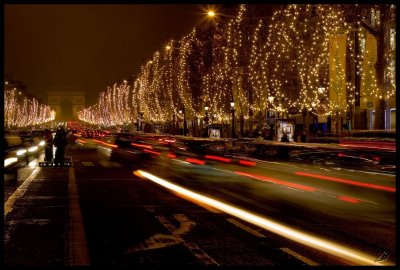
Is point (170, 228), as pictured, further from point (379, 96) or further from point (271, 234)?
point (379, 96)

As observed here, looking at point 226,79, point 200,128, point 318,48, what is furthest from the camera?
point 200,128

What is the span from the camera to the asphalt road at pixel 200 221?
30.8ft

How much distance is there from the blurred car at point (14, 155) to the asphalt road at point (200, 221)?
6278 mm

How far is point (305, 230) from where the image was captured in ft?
38.6

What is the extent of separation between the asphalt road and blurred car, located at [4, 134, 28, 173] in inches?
247

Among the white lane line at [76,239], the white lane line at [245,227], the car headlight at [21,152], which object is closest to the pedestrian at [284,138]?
the car headlight at [21,152]

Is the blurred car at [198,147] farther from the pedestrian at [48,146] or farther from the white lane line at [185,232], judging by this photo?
the white lane line at [185,232]

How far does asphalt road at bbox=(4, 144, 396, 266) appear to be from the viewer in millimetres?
9391

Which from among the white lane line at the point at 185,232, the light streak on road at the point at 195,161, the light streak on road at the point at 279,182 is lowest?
the light streak on road at the point at 195,161

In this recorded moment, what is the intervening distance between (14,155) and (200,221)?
21.5m

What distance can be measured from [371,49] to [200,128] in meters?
36.5

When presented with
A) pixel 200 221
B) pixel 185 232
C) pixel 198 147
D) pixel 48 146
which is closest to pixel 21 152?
pixel 48 146

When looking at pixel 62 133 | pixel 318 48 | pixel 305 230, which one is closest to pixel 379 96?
pixel 318 48

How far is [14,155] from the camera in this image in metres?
32.4
